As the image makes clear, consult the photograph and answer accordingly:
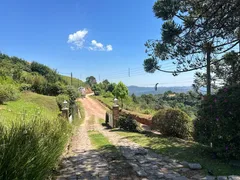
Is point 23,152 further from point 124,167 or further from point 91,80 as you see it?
point 91,80

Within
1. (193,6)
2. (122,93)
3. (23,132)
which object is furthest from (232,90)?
(122,93)

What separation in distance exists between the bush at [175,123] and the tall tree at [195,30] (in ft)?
5.55

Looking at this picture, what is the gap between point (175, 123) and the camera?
25.3 ft

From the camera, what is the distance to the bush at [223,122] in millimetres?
4203

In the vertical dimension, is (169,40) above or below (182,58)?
above

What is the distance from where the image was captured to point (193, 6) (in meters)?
5.98

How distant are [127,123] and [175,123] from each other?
10.2 ft

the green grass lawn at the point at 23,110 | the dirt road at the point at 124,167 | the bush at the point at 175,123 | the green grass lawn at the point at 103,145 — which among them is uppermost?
the green grass lawn at the point at 23,110

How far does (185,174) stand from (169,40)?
3.87 meters

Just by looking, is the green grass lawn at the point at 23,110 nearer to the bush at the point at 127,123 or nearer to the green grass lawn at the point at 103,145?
the green grass lawn at the point at 103,145

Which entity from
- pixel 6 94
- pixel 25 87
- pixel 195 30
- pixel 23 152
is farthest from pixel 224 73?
pixel 25 87

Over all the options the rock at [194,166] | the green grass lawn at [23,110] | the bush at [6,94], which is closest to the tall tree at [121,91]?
the green grass lawn at [23,110]

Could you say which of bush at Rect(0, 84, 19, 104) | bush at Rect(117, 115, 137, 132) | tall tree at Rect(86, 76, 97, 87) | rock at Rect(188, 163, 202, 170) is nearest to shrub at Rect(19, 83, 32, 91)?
bush at Rect(0, 84, 19, 104)

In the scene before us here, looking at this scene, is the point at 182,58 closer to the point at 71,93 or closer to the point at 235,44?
the point at 235,44
